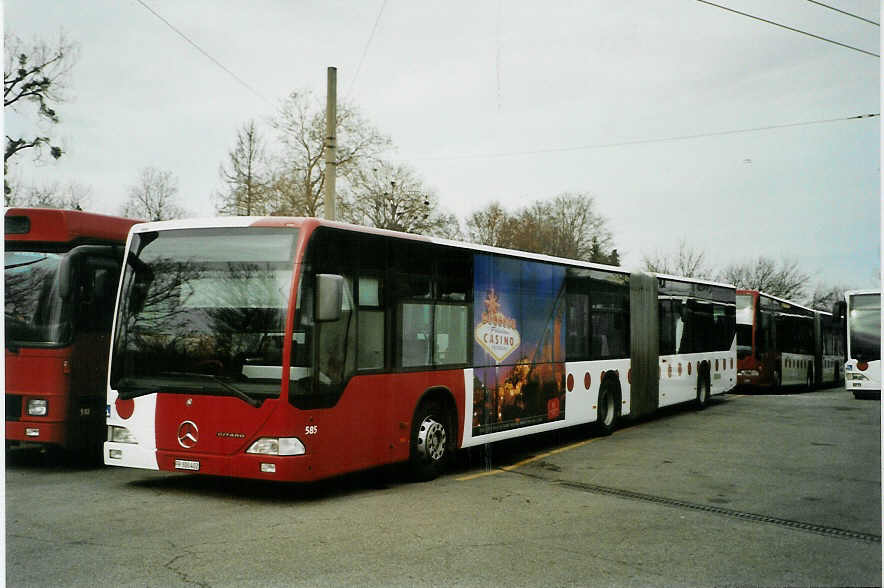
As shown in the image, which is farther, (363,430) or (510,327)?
(510,327)

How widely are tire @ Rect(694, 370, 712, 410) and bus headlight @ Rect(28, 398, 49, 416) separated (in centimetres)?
1462

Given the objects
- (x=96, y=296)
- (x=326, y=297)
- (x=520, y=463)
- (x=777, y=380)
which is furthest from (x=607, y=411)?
(x=777, y=380)

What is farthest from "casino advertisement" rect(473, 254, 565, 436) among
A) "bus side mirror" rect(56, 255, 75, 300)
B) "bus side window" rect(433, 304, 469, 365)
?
"bus side mirror" rect(56, 255, 75, 300)

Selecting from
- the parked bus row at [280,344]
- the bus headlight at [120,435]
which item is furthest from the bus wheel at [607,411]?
the bus headlight at [120,435]

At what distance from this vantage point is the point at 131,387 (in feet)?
28.8

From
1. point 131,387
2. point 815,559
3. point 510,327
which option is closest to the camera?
point 815,559

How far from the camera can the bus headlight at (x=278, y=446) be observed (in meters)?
8.10

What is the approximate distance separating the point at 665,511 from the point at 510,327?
4327 millimetres

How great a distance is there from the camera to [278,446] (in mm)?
8102

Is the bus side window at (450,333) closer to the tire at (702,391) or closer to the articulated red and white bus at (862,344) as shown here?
the articulated red and white bus at (862,344)

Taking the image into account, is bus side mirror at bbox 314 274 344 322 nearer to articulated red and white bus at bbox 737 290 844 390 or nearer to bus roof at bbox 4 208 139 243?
bus roof at bbox 4 208 139 243

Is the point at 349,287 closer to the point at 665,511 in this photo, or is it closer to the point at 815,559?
the point at 665,511

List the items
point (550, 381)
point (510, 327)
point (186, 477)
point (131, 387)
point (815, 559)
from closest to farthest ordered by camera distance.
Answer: point (815, 559), point (131, 387), point (186, 477), point (510, 327), point (550, 381)

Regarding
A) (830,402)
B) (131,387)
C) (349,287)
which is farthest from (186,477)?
(830,402)
